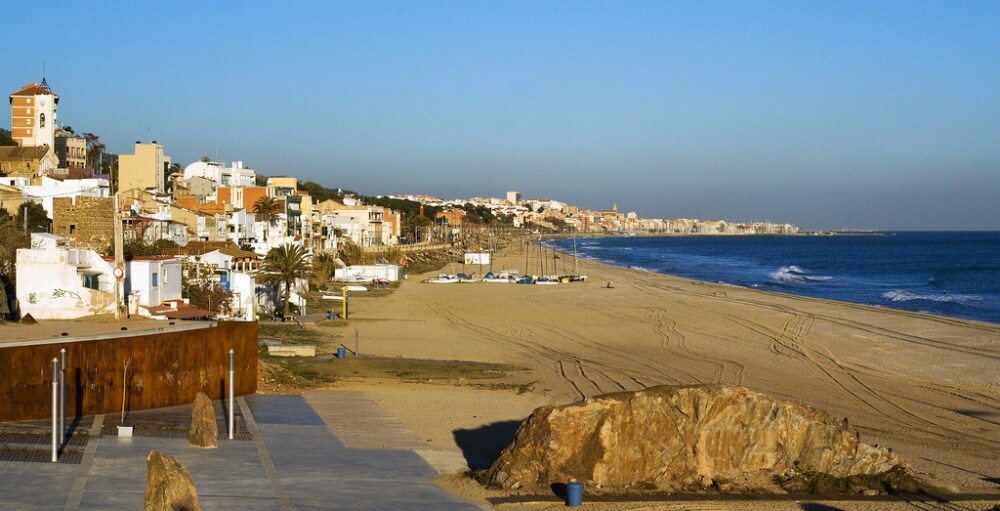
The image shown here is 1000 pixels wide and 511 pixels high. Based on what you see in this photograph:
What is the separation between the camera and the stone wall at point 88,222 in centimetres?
3516

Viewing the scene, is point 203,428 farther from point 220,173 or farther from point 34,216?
point 220,173

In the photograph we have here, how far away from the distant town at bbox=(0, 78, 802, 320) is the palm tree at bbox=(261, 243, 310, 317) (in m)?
0.16

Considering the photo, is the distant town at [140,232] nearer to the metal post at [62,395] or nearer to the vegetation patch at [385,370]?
the vegetation patch at [385,370]

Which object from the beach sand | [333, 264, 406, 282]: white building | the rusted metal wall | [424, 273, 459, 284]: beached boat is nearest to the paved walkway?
the rusted metal wall

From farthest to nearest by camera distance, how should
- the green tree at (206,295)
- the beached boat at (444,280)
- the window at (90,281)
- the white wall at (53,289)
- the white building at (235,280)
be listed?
the beached boat at (444,280) → the white building at (235,280) → the green tree at (206,295) → the window at (90,281) → the white wall at (53,289)

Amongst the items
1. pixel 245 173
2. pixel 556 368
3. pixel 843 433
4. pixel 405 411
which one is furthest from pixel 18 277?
pixel 245 173

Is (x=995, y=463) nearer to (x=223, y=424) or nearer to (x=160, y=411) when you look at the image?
(x=223, y=424)

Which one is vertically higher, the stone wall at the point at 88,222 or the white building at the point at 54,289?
the stone wall at the point at 88,222

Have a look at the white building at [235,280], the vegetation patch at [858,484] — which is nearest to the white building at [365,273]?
the white building at [235,280]

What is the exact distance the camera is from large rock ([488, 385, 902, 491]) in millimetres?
12203

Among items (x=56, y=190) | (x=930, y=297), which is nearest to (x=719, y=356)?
(x=930, y=297)

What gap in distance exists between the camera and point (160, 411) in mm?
14961

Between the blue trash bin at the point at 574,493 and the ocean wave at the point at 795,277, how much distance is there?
6104 centimetres

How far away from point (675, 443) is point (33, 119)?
217 feet
